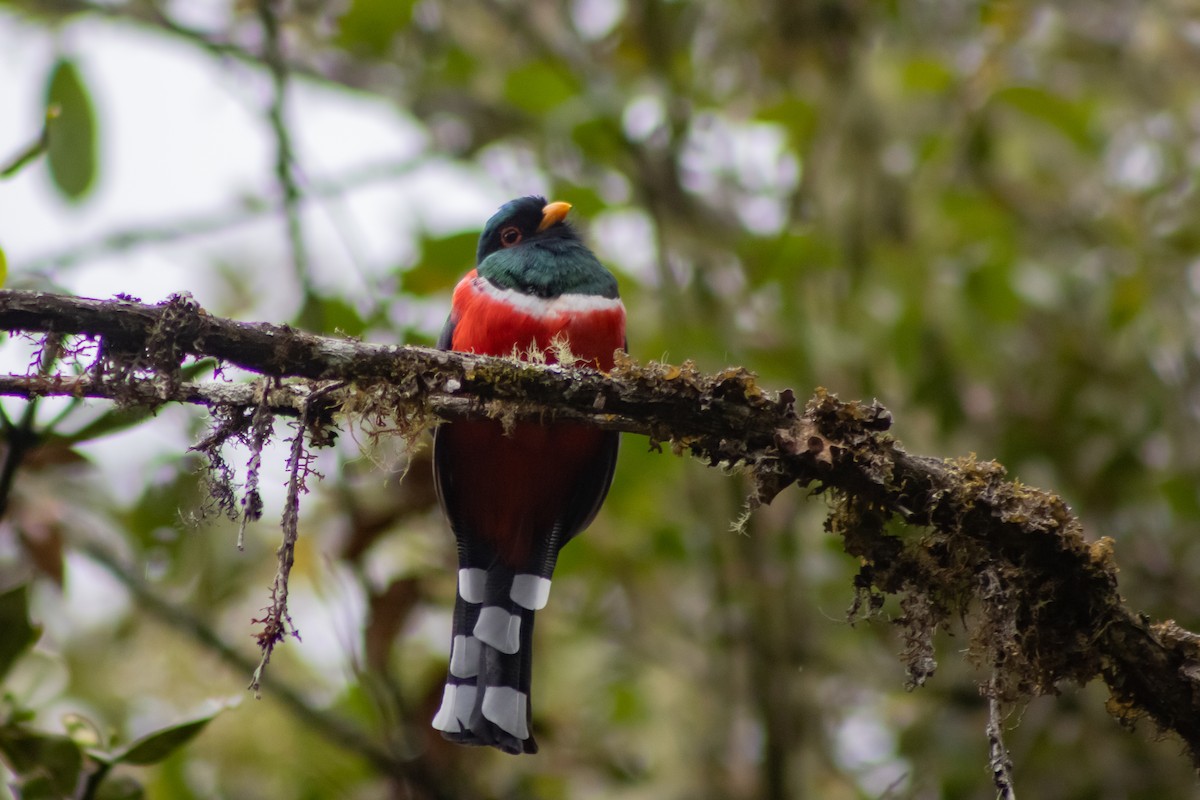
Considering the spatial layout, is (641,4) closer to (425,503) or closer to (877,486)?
(425,503)

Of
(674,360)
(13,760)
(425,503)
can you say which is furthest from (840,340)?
(13,760)

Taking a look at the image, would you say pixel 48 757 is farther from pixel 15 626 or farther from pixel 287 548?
pixel 287 548

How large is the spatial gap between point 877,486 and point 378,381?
924mm

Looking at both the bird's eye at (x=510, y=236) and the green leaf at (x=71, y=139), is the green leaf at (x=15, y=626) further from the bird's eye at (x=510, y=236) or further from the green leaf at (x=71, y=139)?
the bird's eye at (x=510, y=236)

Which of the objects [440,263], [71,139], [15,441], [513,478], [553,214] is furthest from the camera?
Result: [553,214]

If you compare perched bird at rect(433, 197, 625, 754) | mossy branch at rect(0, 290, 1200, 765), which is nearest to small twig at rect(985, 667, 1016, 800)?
mossy branch at rect(0, 290, 1200, 765)

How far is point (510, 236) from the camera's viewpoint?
4.19 meters

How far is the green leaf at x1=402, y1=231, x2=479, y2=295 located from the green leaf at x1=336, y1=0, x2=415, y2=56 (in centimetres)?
89

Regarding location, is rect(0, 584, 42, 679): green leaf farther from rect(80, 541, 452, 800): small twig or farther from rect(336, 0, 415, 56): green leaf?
rect(336, 0, 415, 56): green leaf

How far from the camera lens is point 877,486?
2227 mm

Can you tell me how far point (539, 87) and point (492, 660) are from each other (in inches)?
81.1

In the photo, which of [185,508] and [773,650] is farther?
[773,650]

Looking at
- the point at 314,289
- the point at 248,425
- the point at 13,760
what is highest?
the point at 314,289

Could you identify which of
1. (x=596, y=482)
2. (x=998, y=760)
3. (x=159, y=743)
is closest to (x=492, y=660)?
(x=596, y=482)
